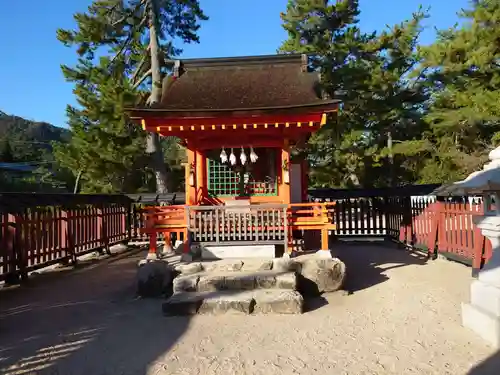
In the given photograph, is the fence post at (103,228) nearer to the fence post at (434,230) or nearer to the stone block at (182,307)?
the stone block at (182,307)

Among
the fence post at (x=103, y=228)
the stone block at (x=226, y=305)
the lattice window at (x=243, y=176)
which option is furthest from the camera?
the fence post at (x=103, y=228)

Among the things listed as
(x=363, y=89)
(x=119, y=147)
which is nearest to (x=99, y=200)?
(x=119, y=147)

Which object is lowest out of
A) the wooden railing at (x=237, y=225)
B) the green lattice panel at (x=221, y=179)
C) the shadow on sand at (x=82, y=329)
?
the shadow on sand at (x=82, y=329)

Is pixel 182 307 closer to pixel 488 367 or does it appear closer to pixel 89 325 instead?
pixel 89 325

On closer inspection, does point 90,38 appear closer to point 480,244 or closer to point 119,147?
point 119,147

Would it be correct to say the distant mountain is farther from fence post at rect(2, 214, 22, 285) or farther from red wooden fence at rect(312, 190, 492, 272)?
red wooden fence at rect(312, 190, 492, 272)

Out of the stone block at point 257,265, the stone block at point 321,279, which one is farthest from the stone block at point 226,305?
the stone block at point 321,279

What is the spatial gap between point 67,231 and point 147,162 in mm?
7569

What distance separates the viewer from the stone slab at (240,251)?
7914mm

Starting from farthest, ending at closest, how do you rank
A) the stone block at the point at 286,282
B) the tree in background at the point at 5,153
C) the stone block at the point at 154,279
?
the tree in background at the point at 5,153 → the stone block at the point at 154,279 → the stone block at the point at 286,282

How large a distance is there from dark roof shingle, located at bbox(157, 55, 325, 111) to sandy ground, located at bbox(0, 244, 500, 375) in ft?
12.9

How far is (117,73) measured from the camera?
1605 centimetres

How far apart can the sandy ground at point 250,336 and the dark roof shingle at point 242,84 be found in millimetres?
3926

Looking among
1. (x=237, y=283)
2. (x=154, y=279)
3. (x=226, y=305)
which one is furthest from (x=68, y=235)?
A: (x=226, y=305)
